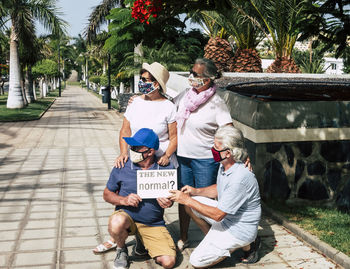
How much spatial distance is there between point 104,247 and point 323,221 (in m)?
2.73

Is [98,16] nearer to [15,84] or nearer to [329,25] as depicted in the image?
[15,84]

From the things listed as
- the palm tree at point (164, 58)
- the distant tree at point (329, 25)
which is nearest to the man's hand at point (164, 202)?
the distant tree at point (329, 25)

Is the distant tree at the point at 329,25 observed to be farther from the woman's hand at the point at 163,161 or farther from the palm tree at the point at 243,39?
the palm tree at the point at 243,39

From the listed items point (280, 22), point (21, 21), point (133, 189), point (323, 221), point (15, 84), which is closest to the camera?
point (133, 189)

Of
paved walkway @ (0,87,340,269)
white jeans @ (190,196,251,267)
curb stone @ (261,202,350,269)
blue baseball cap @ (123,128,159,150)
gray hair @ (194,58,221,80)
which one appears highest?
gray hair @ (194,58,221,80)

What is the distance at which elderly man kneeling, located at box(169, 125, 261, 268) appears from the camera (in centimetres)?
361

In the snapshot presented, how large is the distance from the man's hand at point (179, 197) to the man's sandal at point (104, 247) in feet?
3.46

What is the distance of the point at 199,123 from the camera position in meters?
4.09

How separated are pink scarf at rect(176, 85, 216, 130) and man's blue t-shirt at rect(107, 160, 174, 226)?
530mm

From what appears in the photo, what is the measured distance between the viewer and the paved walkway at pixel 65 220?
408 cm

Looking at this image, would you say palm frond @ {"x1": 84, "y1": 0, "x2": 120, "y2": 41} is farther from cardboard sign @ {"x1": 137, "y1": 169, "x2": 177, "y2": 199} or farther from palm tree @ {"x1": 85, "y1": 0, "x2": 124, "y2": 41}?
cardboard sign @ {"x1": 137, "y1": 169, "x2": 177, "y2": 199}

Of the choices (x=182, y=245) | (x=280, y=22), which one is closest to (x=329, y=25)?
(x=182, y=245)

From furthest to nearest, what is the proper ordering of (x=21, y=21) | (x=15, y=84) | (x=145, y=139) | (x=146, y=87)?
(x=15, y=84) → (x=21, y=21) → (x=146, y=87) → (x=145, y=139)

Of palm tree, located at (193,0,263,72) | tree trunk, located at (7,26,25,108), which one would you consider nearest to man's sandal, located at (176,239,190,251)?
palm tree, located at (193,0,263,72)
